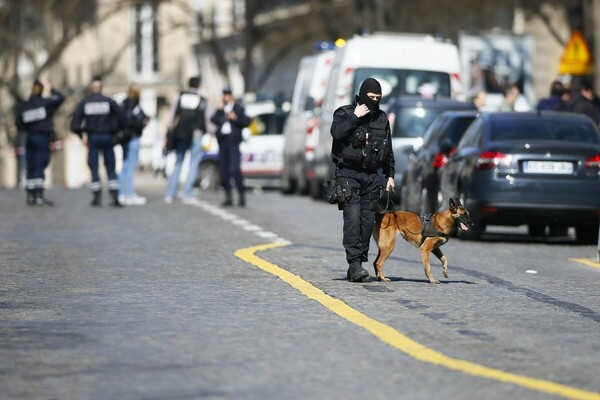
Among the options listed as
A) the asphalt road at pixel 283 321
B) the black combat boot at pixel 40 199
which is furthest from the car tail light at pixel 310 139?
the asphalt road at pixel 283 321

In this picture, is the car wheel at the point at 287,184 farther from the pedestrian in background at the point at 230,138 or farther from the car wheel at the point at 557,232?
the car wheel at the point at 557,232

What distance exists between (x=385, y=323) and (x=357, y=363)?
1834mm

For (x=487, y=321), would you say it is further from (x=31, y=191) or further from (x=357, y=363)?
(x=31, y=191)

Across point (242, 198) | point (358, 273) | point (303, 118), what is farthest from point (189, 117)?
point (358, 273)

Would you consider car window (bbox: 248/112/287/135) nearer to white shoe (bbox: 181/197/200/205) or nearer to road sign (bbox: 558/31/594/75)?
white shoe (bbox: 181/197/200/205)

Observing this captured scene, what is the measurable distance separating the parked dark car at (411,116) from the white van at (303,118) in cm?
418

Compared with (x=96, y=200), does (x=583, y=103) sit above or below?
above

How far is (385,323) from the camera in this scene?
11.0 meters

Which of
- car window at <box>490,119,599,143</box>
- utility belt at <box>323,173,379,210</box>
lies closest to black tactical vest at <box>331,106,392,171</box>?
utility belt at <box>323,173,379,210</box>

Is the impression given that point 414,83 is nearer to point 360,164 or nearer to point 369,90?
point 360,164

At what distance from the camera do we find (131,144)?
96.1ft

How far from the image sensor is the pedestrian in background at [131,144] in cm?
2877

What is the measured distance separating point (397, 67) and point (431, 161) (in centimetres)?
738

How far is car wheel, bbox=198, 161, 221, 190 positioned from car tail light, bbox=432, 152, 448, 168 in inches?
705
